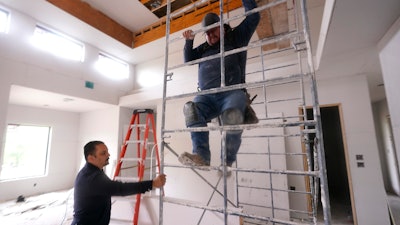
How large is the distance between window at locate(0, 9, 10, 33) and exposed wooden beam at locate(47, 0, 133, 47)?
0.82 m

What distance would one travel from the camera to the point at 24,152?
4.84 metres

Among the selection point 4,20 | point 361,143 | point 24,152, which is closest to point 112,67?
point 4,20

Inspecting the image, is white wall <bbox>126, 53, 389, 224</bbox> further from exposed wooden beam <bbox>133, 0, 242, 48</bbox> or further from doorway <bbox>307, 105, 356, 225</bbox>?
doorway <bbox>307, 105, 356, 225</bbox>

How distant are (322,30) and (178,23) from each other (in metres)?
2.77

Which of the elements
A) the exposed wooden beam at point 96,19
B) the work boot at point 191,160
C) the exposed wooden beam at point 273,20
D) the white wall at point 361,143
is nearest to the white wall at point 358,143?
the white wall at point 361,143

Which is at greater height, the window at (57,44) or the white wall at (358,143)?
the window at (57,44)

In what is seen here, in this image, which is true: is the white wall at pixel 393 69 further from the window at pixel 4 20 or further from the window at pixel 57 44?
the window at pixel 4 20

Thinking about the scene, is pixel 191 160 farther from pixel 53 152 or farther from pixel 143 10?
pixel 53 152

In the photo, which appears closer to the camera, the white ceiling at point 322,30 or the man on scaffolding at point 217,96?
the man on scaffolding at point 217,96

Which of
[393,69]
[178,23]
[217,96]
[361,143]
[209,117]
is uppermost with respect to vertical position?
[178,23]

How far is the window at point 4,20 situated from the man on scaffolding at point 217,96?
3.77 metres

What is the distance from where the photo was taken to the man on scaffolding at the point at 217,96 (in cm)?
138

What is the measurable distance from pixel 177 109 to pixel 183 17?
1971mm

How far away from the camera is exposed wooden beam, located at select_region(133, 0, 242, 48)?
3664 millimetres
